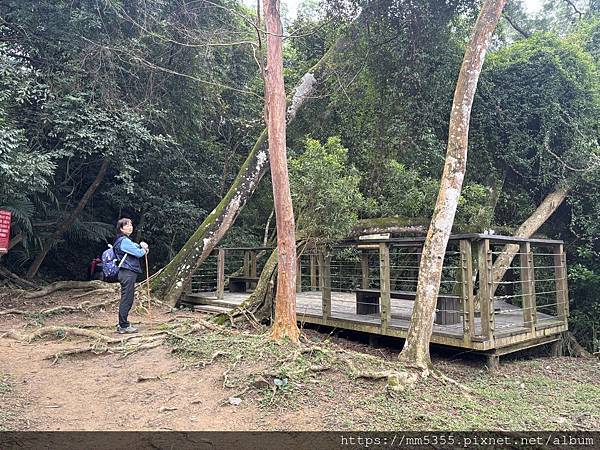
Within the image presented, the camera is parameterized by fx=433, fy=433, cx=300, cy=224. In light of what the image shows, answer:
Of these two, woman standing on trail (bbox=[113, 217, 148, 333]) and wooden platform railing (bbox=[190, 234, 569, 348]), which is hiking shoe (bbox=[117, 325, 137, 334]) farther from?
wooden platform railing (bbox=[190, 234, 569, 348])

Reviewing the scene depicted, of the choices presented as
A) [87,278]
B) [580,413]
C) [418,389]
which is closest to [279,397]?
[418,389]

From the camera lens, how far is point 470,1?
8.12m

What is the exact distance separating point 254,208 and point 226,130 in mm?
2437

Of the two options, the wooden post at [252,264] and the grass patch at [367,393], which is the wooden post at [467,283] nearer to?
the grass patch at [367,393]

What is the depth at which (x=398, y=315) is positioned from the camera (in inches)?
277

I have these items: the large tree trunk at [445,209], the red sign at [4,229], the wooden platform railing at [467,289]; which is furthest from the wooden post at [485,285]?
the red sign at [4,229]

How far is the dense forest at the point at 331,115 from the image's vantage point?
729cm

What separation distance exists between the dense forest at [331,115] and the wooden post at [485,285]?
1.84m

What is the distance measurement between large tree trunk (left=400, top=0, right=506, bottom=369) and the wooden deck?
3.05ft

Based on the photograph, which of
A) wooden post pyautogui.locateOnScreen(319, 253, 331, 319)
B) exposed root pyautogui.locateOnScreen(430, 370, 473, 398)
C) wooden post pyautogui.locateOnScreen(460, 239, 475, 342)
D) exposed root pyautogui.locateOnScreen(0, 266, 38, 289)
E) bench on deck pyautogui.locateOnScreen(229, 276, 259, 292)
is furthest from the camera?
bench on deck pyautogui.locateOnScreen(229, 276, 259, 292)

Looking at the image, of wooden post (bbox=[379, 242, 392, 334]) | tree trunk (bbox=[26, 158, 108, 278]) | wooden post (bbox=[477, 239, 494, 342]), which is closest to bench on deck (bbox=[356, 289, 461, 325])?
wooden post (bbox=[477, 239, 494, 342])

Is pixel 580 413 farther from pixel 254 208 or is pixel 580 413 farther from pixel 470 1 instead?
pixel 254 208

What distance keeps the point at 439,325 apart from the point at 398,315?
3.09ft

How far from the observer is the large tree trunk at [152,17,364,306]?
795 centimetres
